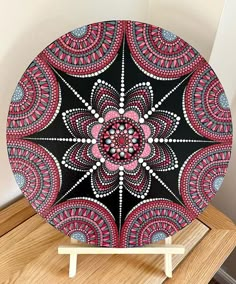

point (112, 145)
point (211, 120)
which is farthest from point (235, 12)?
point (112, 145)

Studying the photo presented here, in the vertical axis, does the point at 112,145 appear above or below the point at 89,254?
above

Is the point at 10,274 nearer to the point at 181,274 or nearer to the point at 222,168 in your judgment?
the point at 181,274

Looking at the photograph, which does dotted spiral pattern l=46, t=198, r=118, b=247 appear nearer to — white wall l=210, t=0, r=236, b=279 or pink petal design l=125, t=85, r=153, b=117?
pink petal design l=125, t=85, r=153, b=117

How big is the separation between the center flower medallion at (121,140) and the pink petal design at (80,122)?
0.08ft

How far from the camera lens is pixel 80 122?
2.09ft

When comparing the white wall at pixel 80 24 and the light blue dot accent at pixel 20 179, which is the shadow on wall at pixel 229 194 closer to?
the white wall at pixel 80 24

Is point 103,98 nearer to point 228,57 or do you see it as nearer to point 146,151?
point 146,151

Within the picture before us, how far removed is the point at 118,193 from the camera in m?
0.66

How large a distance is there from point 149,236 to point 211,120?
0.86 feet

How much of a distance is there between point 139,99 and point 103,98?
0.07 metres

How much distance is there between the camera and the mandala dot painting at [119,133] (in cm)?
61

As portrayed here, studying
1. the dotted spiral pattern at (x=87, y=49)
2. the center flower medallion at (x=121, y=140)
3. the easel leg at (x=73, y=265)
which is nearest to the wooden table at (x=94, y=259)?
the easel leg at (x=73, y=265)

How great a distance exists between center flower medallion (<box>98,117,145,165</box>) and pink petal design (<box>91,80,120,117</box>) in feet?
0.08

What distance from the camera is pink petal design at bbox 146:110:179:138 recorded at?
25.3 inches
